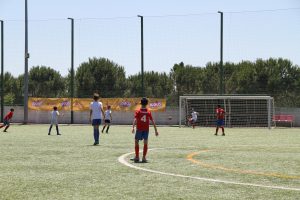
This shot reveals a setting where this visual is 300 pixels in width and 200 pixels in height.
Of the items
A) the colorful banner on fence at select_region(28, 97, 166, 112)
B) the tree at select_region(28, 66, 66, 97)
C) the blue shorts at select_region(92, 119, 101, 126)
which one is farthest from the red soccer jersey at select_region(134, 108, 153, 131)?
the tree at select_region(28, 66, 66, 97)

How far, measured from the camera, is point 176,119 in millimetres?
50375

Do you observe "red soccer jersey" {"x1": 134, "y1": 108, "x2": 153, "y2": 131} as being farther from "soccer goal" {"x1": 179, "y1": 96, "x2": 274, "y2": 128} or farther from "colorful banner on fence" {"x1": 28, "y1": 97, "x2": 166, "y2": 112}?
"colorful banner on fence" {"x1": 28, "y1": 97, "x2": 166, "y2": 112}

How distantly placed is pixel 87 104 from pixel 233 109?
14.1 meters

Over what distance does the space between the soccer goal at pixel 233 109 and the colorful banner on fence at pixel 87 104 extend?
2807 millimetres

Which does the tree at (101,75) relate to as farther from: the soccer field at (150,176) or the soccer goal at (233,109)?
the soccer field at (150,176)

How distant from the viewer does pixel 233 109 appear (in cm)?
4700

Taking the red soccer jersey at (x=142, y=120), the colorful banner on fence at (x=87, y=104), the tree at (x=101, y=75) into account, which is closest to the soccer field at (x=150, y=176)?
the red soccer jersey at (x=142, y=120)

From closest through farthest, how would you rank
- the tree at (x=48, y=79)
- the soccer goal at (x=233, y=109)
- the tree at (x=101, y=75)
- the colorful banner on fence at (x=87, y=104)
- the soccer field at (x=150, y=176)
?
the soccer field at (x=150, y=176)
the soccer goal at (x=233, y=109)
the colorful banner on fence at (x=87, y=104)
the tree at (x=101, y=75)
the tree at (x=48, y=79)

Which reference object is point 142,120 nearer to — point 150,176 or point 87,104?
point 150,176

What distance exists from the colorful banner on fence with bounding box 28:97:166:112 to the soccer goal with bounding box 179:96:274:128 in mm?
2807

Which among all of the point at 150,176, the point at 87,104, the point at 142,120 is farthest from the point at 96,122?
the point at 87,104

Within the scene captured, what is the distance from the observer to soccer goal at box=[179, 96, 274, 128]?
151 ft

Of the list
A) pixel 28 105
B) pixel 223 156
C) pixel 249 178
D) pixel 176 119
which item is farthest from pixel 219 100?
pixel 249 178

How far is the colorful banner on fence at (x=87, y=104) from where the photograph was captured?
5047 centimetres
